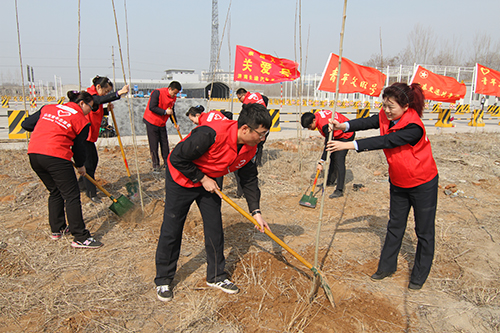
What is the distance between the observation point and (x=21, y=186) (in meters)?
4.87

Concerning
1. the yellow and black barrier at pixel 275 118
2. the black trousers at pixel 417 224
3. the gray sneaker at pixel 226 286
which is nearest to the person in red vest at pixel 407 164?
the black trousers at pixel 417 224

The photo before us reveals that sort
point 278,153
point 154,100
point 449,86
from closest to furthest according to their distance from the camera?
point 154,100
point 278,153
point 449,86

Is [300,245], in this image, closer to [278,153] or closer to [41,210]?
[41,210]

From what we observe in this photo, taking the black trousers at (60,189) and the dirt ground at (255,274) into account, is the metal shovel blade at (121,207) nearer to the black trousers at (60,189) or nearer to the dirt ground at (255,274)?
the dirt ground at (255,274)

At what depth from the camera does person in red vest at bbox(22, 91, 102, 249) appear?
118 inches

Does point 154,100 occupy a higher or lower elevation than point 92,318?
higher

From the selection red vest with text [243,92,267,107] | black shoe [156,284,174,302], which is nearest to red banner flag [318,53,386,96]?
red vest with text [243,92,267,107]

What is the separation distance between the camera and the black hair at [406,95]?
238cm

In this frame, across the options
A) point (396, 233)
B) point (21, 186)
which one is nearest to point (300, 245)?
point (396, 233)

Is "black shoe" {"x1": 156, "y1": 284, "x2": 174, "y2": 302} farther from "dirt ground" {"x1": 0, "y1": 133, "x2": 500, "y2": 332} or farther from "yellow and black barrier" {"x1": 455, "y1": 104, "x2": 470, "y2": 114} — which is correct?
"yellow and black barrier" {"x1": 455, "y1": 104, "x2": 470, "y2": 114}

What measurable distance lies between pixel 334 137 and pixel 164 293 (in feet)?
11.5

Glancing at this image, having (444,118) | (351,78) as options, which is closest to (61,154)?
(351,78)

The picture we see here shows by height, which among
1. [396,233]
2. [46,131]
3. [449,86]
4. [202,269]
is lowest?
[202,269]

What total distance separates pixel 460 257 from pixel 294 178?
3.25m
